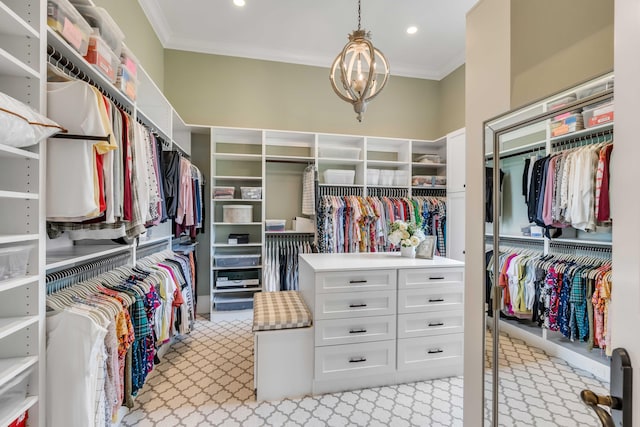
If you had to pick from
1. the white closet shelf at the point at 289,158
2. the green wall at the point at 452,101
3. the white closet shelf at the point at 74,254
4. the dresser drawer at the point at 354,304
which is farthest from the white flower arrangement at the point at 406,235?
the green wall at the point at 452,101

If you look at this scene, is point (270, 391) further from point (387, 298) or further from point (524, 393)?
point (524, 393)

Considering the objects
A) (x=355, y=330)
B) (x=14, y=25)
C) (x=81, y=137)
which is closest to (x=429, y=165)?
(x=355, y=330)

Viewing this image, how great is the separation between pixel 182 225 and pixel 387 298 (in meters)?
2.14

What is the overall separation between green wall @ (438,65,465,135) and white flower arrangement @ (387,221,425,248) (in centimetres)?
230

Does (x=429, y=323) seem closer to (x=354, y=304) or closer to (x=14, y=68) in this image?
(x=354, y=304)

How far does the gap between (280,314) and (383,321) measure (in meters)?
0.77

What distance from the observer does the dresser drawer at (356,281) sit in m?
2.17

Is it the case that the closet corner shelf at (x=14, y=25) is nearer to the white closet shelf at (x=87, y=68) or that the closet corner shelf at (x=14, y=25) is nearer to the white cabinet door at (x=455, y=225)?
the white closet shelf at (x=87, y=68)

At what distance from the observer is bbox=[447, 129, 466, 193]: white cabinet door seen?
3900 millimetres

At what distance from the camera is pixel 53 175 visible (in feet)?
4.31

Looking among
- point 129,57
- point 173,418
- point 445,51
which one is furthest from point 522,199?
point 445,51

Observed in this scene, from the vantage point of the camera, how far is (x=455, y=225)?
4.03 metres

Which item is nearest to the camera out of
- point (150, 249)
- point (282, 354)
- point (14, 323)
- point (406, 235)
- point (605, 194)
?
point (605, 194)

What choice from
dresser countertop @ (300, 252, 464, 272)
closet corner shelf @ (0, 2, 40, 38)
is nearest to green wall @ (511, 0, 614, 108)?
dresser countertop @ (300, 252, 464, 272)
